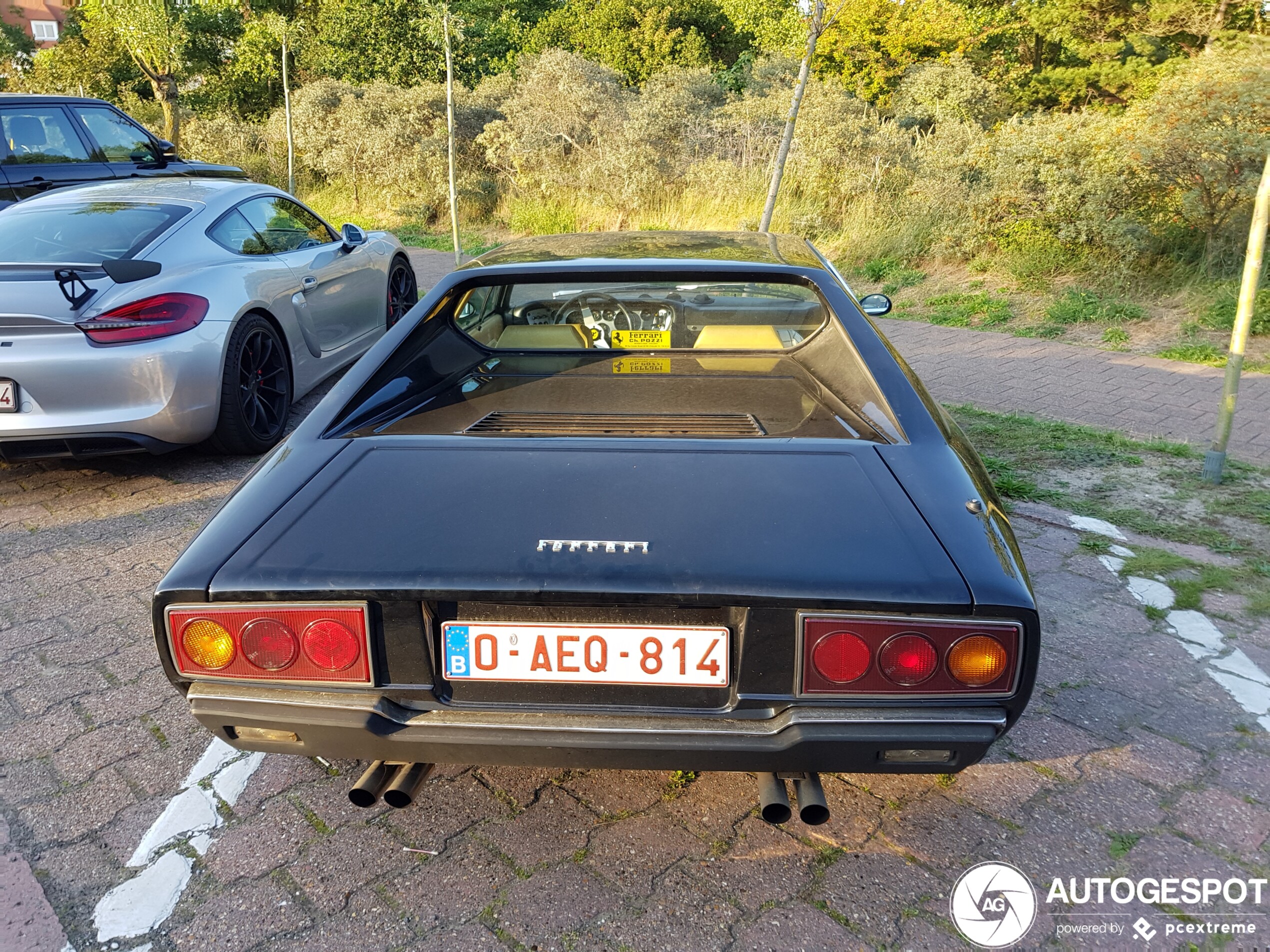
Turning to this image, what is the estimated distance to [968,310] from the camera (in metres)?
8.68

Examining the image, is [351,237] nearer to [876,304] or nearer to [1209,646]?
[876,304]

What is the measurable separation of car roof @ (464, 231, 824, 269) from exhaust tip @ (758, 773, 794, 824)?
5.17 feet

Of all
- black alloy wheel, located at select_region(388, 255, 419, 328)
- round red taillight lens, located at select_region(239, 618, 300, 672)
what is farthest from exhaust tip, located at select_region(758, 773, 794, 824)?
black alloy wheel, located at select_region(388, 255, 419, 328)

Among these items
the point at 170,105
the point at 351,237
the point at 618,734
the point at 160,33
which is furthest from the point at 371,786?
the point at 160,33

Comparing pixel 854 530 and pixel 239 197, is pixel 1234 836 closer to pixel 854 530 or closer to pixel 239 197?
pixel 854 530

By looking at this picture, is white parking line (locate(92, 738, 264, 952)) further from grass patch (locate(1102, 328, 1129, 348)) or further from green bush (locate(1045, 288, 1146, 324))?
green bush (locate(1045, 288, 1146, 324))

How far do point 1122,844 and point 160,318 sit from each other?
4292 mm

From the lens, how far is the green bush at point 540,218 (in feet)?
48.6

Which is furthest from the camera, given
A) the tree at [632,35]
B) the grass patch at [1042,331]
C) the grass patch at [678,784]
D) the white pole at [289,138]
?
the tree at [632,35]

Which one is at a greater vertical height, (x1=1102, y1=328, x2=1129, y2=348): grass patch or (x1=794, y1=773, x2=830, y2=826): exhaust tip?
(x1=794, y1=773, x2=830, y2=826): exhaust tip

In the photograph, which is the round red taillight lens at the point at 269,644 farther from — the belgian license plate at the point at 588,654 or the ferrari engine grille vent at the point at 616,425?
the ferrari engine grille vent at the point at 616,425

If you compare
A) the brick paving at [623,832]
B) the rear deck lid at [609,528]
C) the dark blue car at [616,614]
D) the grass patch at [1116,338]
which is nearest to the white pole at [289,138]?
the grass patch at [1116,338]

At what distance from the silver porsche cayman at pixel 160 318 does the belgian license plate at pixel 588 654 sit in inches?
123

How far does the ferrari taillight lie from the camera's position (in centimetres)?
409
